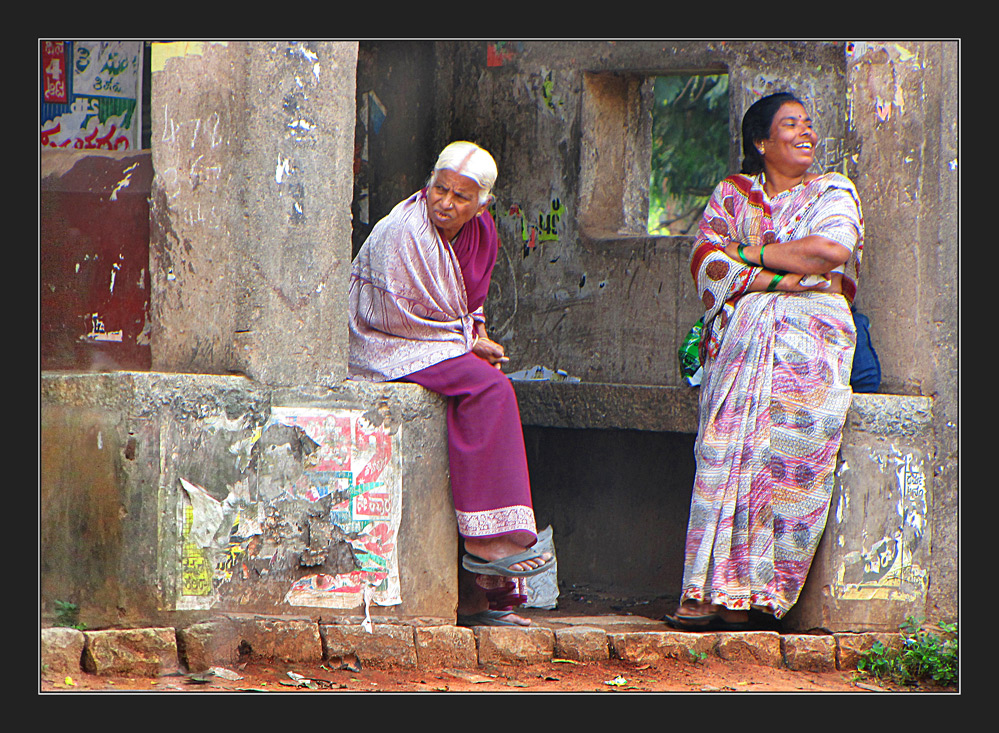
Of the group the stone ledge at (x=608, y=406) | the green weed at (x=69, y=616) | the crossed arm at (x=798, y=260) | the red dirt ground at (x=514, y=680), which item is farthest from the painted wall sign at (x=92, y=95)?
the crossed arm at (x=798, y=260)

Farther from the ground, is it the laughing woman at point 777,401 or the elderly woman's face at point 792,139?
the elderly woman's face at point 792,139

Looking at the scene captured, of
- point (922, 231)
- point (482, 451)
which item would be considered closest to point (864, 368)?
point (922, 231)

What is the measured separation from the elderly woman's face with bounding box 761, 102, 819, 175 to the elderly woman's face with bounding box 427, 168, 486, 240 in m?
1.25

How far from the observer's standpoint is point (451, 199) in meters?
4.70

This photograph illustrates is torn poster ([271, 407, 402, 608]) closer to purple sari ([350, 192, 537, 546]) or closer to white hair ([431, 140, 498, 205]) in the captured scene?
purple sari ([350, 192, 537, 546])

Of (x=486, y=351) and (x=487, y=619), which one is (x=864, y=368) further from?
(x=487, y=619)

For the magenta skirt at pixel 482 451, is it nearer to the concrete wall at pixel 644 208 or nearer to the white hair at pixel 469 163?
the white hair at pixel 469 163

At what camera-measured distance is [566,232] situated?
6672 mm

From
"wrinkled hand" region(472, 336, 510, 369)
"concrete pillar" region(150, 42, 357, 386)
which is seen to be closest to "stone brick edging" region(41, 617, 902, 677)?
"concrete pillar" region(150, 42, 357, 386)

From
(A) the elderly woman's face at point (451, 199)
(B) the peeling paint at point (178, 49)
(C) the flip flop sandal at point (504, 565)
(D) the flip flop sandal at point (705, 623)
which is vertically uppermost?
(B) the peeling paint at point (178, 49)

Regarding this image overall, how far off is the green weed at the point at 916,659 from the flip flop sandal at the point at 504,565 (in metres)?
1.34

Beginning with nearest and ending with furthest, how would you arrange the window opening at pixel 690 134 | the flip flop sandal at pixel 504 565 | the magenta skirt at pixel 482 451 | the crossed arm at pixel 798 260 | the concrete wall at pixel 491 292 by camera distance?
the concrete wall at pixel 491 292 < the magenta skirt at pixel 482 451 < the flip flop sandal at pixel 504 565 < the crossed arm at pixel 798 260 < the window opening at pixel 690 134

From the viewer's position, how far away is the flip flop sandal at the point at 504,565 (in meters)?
4.70

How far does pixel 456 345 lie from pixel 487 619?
42.4 inches
